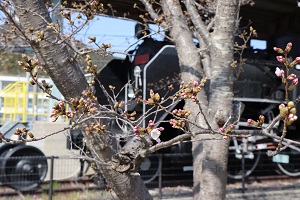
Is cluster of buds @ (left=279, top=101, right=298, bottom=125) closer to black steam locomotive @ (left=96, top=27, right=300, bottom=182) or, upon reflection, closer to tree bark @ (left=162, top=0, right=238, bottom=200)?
tree bark @ (left=162, top=0, right=238, bottom=200)

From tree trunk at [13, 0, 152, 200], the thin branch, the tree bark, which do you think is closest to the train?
the thin branch

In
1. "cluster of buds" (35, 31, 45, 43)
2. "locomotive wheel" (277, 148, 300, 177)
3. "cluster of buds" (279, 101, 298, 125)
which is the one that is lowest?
"locomotive wheel" (277, 148, 300, 177)

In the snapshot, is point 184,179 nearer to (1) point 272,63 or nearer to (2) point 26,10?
(1) point 272,63

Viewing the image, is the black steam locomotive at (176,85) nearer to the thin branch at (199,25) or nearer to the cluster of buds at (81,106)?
the thin branch at (199,25)

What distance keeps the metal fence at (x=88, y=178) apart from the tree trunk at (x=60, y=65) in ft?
13.0

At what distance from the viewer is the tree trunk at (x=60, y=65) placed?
244 centimetres

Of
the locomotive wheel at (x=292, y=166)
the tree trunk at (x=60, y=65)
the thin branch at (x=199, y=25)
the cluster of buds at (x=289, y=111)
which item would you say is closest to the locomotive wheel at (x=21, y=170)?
the thin branch at (x=199, y=25)

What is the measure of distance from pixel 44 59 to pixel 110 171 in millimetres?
872

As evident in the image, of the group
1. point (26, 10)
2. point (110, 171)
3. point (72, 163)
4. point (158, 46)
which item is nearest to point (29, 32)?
point (26, 10)

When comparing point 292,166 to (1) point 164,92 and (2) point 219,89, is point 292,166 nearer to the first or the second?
(1) point 164,92

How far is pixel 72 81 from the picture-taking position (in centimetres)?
256

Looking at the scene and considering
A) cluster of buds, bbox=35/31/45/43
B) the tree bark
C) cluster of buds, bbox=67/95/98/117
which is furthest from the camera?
the tree bark

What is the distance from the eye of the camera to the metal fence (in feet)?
24.2

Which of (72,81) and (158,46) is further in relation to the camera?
(158,46)
